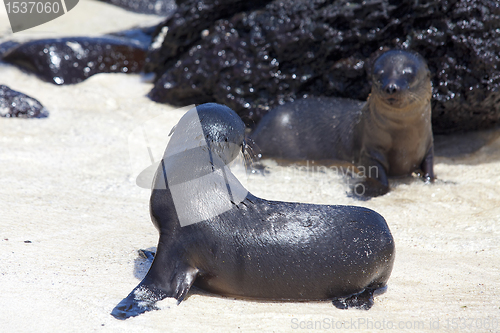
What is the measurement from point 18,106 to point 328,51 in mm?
4251

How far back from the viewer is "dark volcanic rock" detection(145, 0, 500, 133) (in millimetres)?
6590

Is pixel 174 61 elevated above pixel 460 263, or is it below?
above

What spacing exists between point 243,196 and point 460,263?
70.4 inches

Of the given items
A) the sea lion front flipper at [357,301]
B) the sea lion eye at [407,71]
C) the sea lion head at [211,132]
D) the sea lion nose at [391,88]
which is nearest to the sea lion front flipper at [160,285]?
the sea lion head at [211,132]

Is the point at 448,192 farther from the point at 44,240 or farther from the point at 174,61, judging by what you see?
the point at 174,61

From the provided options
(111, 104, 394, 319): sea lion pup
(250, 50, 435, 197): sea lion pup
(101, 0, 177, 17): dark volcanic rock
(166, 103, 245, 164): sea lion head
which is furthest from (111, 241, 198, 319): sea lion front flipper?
(101, 0, 177, 17): dark volcanic rock

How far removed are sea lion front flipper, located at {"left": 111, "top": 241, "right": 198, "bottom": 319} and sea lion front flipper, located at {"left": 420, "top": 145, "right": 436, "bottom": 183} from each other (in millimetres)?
3721

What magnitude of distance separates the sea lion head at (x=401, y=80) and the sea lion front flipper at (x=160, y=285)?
3.44 meters

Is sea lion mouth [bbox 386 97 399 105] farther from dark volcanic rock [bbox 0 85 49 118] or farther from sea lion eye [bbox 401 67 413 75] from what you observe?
dark volcanic rock [bbox 0 85 49 118]

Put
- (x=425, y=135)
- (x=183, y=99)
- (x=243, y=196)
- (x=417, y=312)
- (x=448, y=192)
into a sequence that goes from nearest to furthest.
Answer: (x=417, y=312) < (x=243, y=196) < (x=448, y=192) < (x=425, y=135) < (x=183, y=99)

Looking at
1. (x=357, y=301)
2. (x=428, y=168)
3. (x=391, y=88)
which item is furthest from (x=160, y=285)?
(x=428, y=168)

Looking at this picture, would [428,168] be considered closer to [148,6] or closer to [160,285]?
[160,285]

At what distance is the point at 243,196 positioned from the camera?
3.33 m

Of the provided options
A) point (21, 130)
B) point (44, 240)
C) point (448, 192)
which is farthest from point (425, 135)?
point (21, 130)
